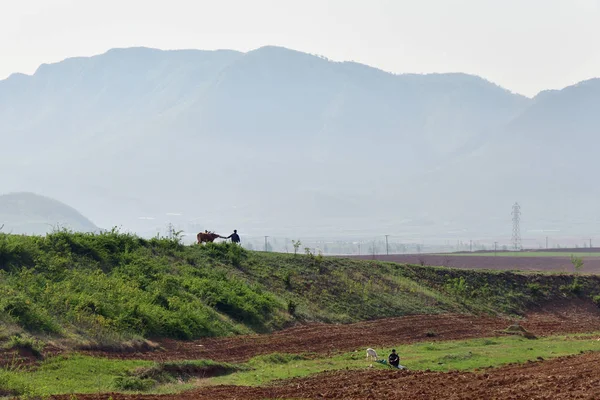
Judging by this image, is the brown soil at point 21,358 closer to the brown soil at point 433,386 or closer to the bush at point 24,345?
the bush at point 24,345

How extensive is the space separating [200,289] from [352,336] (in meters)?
7.66

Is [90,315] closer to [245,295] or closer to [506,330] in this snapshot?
[245,295]

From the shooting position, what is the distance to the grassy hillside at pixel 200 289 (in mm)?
32719

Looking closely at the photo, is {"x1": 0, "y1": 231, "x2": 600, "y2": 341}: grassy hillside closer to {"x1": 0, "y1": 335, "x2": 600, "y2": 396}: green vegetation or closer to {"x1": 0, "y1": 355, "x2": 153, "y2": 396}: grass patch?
{"x1": 0, "y1": 355, "x2": 153, "y2": 396}: grass patch

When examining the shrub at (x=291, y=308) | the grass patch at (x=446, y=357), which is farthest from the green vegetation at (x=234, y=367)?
the shrub at (x=291, y=308)

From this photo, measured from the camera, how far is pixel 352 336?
39250 millimetres

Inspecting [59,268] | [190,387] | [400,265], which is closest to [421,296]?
[400,265]

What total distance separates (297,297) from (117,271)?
1061 centimetres

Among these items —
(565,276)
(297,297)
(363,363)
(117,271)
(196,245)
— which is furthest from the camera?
(565,276)

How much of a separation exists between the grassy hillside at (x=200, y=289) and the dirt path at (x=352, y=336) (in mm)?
1341

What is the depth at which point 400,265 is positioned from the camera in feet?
196

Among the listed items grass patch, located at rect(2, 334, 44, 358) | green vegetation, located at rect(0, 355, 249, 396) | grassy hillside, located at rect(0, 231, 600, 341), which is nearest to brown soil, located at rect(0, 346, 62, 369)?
grass patch, located at rect(2, 334, 44, 358)

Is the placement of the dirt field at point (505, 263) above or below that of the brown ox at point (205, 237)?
below

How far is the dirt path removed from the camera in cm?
3300
